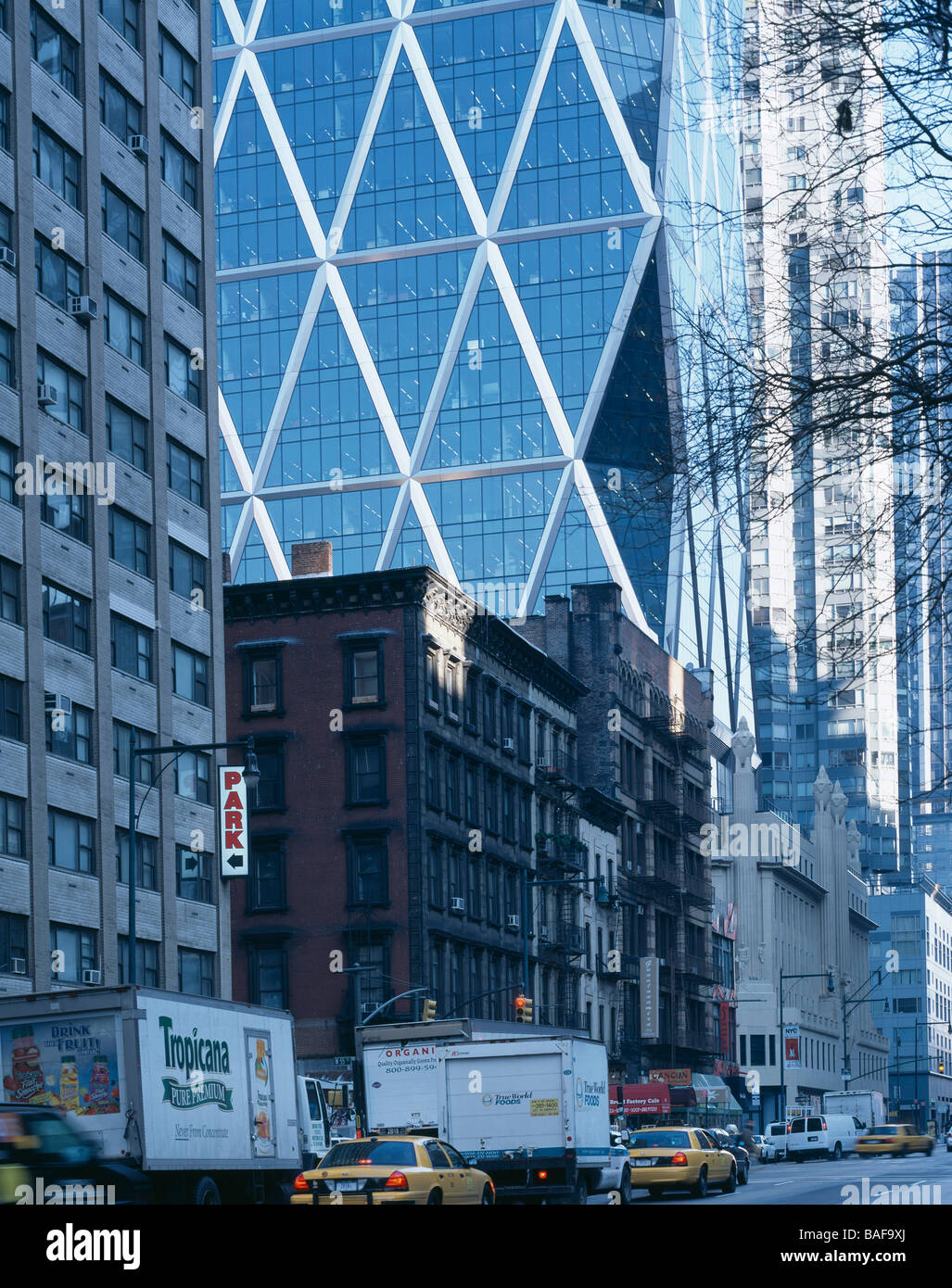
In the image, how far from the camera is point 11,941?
161 ft

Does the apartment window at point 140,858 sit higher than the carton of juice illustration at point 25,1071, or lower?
higher

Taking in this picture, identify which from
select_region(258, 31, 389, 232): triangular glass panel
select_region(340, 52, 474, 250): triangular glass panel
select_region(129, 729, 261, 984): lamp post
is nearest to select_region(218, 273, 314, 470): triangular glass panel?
select_region(340, 52, 474, 250): triangular glass panel

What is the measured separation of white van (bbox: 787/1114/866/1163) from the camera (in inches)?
3371

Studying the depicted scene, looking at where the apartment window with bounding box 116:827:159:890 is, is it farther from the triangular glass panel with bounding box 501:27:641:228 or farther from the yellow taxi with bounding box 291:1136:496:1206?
the triangular glass panel with bounding box 501:27:641:228

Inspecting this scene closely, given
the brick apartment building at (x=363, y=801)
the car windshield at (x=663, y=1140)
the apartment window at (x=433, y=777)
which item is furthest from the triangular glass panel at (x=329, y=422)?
the car windshield at (x=663, y=1140)

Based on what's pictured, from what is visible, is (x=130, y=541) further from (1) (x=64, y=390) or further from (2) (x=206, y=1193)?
(2) (x=206, y=1193)

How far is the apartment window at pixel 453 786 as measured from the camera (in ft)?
237

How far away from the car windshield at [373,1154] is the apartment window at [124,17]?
42.1 meters

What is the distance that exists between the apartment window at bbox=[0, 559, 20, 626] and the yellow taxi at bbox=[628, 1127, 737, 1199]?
20.7 m

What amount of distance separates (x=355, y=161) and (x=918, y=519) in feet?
477

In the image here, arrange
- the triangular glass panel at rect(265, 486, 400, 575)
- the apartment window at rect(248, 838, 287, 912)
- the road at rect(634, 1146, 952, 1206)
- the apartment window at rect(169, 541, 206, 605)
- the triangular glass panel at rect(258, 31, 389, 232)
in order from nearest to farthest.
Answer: the road at rect(634, 1146, 952, 1206) < the apartment window at rect(169, 541, 206, 605) < the apartment window at rect(248, 838, 287, 912) < the triangular glass panel at rect(265, 486, 400, 575) < the triangular glass panel at rect(258, 31, 389, 232)

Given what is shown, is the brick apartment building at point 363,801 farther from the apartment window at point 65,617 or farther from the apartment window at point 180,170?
the apartment window at point 65,617

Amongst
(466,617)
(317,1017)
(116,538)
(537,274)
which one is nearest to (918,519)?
(116,538)

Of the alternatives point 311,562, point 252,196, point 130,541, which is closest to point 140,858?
point 130,541
